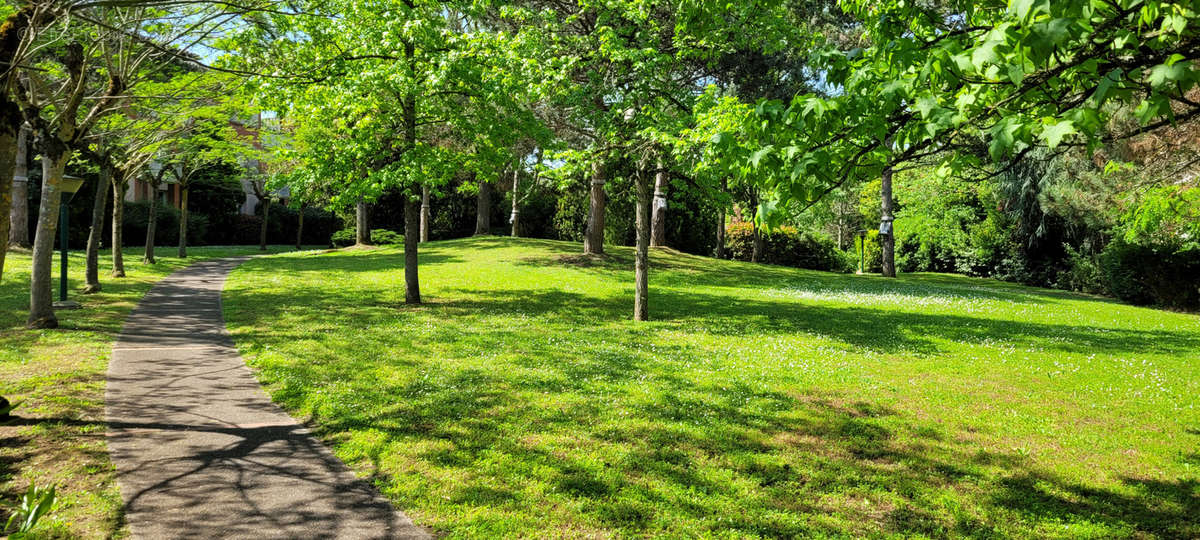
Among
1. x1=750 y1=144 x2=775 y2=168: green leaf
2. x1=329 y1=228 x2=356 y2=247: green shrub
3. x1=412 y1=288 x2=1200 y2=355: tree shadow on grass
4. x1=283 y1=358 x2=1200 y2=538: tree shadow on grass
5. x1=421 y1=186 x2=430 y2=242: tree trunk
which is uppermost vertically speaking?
x1=421 y1=186 x2=430 y2=242: tree trunk

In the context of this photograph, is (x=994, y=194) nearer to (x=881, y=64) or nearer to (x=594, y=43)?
(x=594, y=43)

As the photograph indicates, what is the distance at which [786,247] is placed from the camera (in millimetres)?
35625

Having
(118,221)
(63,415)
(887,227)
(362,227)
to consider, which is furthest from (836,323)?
(362,227)

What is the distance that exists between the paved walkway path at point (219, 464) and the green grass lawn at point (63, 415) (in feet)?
0.54

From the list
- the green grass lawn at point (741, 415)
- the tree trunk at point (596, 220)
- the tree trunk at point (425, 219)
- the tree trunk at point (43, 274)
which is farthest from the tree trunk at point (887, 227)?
the tree trunk at point (43, 274)

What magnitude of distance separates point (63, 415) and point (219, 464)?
240cm

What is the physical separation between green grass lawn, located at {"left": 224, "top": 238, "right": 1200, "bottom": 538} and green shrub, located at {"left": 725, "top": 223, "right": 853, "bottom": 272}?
19.6 meters

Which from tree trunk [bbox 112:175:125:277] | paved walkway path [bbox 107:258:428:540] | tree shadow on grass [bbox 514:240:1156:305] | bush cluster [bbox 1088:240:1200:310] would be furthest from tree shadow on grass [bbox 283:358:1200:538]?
bush cluster [bbox 1088:240:1200:310]

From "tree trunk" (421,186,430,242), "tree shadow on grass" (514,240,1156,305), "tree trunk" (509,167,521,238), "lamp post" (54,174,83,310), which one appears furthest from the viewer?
"tree trunk" (421,186,430,242)

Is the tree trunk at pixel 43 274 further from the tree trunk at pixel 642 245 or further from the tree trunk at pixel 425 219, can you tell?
the tree trunk at pixel 425 219

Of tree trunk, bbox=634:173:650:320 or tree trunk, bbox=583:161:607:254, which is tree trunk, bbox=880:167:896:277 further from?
tree trunk, bbox=634:173:650:320

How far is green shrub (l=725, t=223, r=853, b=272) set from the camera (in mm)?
35625

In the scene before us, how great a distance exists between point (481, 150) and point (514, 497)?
11027 millimetres

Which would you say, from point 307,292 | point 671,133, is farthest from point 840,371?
point 307,292
